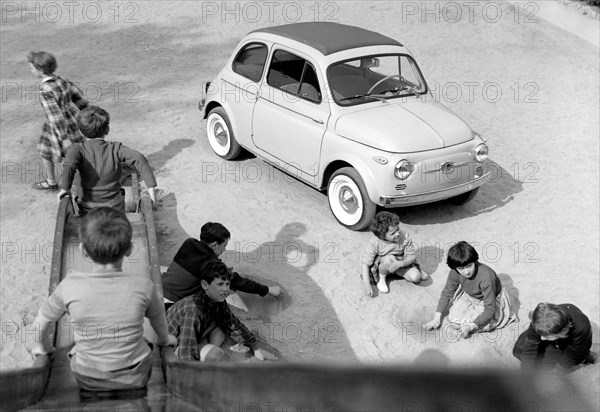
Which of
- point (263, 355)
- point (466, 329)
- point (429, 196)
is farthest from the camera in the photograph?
point (429, 196)

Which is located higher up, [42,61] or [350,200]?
[42,61]

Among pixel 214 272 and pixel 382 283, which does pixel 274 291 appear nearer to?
pixel 382 283

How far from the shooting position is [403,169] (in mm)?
8406

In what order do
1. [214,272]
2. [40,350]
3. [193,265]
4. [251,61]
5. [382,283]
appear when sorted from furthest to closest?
[251,61] → [382,283] → [193,265] → [214,272] → [40,350]

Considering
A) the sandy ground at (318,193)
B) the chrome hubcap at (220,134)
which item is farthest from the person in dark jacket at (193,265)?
the chrome hubcap at (220,134)

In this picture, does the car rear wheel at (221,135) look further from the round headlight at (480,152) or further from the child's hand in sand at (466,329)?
the child's hand in sand at (466,329)

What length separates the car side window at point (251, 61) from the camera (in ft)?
32.2

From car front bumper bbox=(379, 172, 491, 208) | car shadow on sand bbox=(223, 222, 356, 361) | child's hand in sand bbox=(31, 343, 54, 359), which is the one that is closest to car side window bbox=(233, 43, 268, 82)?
car shadow on sand bbox=(223, 222, 356, 361)

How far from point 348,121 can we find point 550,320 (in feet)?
11.8

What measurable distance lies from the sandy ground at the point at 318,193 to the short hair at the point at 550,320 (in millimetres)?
518

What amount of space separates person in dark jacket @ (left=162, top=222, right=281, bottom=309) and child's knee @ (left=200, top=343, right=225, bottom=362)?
0.66 m

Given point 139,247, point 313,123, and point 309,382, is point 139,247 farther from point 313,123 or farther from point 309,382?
point 309,382

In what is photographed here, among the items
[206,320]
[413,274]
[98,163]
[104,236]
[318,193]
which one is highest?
[104,236]

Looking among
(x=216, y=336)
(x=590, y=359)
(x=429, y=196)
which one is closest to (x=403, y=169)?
(x=429, y=196)
